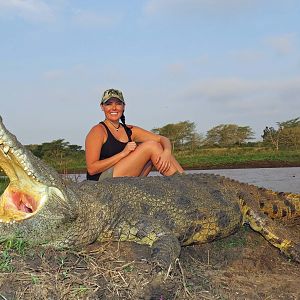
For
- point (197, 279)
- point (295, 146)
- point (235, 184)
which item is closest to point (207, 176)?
point (235, 184)

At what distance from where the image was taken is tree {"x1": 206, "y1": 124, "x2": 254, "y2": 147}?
163ft

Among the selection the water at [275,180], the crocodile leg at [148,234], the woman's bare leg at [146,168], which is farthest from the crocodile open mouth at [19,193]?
the water at [275,180]

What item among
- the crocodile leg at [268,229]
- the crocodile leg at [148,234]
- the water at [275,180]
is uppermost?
the crocodile leg at [148,234]

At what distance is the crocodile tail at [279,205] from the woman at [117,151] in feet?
4.03

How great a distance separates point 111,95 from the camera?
6.31 metres

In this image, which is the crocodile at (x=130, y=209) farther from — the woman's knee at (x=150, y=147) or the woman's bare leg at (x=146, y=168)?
the woman's bare leg at (x=146, y=168)

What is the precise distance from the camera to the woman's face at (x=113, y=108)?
635 cm

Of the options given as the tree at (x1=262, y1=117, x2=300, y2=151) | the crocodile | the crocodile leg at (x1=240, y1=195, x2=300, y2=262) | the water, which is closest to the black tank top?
the crocodile

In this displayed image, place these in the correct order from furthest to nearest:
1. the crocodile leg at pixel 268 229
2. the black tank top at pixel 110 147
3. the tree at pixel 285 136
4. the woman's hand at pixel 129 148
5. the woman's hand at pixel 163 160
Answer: the tree at pixel 285 136 → the black tank top at pixel 110 147 → the woman's hand at pixel 163 160 → the woman's hand at pixel 129 148 → the crocodile leg at pixel 268 229

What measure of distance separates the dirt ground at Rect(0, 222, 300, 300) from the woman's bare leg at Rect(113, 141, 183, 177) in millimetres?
1366

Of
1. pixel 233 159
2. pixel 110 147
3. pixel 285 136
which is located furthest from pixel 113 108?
pixel 285 136

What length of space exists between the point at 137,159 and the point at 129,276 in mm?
2742

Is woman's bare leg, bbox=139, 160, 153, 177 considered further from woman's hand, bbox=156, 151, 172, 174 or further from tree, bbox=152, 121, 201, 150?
tree, bbox=152, 121, 201, 150

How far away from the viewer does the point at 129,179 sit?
518 cm
